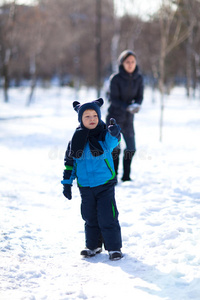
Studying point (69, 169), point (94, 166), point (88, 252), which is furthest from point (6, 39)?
point (88, 252)

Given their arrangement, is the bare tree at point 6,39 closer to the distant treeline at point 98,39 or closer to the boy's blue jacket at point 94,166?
the distant treeline at point 98,39

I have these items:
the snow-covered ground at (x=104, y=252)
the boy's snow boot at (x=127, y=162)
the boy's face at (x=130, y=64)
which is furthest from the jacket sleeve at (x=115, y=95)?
the snow-covered ground at (x=104, y=252)

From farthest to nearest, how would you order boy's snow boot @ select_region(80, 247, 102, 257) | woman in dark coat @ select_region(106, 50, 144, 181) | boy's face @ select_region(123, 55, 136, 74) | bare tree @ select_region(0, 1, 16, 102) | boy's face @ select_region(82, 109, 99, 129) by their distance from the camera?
bare tree @ select_region(0, 1, 16, 102) < woman in dark coat @ select_region(106, 50, 144, 181) < boy's face @ select_region(123, 55, 136, 74) < boy's snow boot @ select_region(80, 247, 102, 257) < boy's face @ select_region(82, 109, 99, 129)

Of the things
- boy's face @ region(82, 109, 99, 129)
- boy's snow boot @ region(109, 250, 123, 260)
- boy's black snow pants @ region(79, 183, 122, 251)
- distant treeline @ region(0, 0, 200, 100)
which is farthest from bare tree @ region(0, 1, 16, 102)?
boy's snow boot @ region(109, 250, 123, 260)

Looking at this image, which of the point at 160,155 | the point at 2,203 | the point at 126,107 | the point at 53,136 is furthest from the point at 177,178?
the point at 53,136

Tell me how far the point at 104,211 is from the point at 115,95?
8.71 ft

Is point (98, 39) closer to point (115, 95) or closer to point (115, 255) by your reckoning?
point (115, 95)

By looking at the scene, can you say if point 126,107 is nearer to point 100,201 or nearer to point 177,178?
point 177,178

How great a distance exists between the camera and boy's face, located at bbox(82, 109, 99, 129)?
3.00 m

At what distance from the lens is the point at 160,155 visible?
25.4ft

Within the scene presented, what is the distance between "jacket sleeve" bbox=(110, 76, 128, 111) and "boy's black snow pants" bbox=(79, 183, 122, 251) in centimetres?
240

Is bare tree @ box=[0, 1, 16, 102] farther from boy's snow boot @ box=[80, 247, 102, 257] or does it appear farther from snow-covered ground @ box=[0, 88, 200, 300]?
boy's snow boot @ box=[80, 247, 102, 257]

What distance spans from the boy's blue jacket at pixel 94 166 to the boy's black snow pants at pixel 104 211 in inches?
2.3

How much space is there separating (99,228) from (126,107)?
97.9 inches
